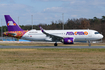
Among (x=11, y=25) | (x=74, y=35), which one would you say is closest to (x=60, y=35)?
A: (x=74, y=35)

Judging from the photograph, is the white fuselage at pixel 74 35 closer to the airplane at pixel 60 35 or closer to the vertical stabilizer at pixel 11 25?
the airplane at pixel 60 35

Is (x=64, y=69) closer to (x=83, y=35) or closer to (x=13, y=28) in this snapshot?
(x=83, y=35)

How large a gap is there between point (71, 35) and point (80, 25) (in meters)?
49.1

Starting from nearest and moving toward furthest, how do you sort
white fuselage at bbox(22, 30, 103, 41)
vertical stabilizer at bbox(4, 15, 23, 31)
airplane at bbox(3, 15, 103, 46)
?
airplane at bbox(3, 15, 103, 46), white fuselage at bbox(22, 30, 103, 41), vertical stabilizer at bbox(4, 15, 23, 31)

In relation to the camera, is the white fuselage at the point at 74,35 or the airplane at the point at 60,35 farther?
the white fuselage at the point at 74,35

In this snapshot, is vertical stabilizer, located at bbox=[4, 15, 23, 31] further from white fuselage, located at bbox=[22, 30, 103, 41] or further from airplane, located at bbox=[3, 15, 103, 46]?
white fuselage, located at bbox=[22, 30, 103, 41]

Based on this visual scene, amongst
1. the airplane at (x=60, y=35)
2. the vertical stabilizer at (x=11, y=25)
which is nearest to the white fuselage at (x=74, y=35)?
the airplane at (x=60, y=35)

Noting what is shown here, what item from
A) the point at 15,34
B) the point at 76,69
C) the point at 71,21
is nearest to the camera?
the point at 76,69

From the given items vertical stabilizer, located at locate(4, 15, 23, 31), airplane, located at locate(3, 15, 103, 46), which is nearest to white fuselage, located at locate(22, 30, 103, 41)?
airplane, located at locate(3, 15, 103, 46)

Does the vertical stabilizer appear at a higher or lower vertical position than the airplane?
higher

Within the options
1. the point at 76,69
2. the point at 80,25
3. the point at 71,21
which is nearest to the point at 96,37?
the point at 76,69

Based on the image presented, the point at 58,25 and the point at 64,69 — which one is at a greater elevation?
the point at 58,25

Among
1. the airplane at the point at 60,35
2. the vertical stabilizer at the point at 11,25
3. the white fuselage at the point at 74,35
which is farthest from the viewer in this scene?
the vertical stabilizer at the point at 11,25

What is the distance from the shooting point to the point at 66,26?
91688mm
